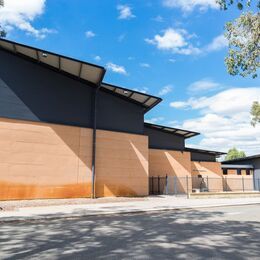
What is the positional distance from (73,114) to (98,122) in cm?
216

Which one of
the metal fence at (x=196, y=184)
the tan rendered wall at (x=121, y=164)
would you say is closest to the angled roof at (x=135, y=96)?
the tan rendered wall at (x=121, y=164)

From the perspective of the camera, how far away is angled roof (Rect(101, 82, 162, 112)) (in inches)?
886

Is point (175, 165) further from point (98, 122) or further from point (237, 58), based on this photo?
point (237, 58)

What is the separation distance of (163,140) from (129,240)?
23.8 meters

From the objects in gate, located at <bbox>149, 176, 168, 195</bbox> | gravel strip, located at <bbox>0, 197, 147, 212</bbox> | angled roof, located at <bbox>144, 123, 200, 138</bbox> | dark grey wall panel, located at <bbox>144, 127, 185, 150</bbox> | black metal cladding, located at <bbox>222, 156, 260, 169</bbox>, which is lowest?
gravel strip, located at <bbox>0, 197, 147, 212</bbox>

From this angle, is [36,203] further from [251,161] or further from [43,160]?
[251,161]

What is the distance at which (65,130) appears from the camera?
2041 cm

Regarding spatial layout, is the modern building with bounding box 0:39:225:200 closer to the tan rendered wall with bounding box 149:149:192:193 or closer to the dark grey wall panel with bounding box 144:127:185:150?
the tan rendered wall with bounding box 149:149:192:193

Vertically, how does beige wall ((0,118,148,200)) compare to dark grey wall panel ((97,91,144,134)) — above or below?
below

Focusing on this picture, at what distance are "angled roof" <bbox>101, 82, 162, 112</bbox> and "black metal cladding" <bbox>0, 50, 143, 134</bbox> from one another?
0.62 metres

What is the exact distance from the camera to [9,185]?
17.9 metres

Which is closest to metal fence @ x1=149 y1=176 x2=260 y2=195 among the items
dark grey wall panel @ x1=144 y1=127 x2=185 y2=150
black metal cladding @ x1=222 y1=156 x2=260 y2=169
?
black metal cladding @ x1=222 y1=156 x2=260 y2=169

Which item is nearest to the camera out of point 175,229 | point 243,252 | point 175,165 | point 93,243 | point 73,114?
point 243,252

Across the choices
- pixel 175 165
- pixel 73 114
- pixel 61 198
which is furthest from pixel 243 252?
pixel 175 165
